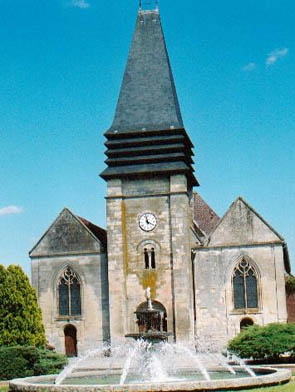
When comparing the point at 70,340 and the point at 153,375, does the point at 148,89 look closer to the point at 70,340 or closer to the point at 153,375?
the point at 70,340

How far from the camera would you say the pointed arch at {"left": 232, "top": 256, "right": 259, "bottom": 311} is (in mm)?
40688

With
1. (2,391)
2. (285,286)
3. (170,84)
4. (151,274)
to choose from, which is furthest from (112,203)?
(2,391)

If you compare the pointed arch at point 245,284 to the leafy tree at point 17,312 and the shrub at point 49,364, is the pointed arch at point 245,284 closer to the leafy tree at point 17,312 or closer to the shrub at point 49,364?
the leafy tree at point 17,312

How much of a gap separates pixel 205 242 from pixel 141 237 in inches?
139

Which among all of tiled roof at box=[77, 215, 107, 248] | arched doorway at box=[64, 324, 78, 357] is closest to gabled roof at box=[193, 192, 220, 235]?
tiled roof at box=[77, 215, 107, 248]

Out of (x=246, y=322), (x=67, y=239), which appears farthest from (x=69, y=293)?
(x=246, y=322)

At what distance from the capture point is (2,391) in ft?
72.7

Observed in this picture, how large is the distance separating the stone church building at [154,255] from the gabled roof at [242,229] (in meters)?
0.05

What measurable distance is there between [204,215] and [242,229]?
9.00 meters

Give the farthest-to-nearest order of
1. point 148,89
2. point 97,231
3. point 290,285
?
point 97,231 → point 290,285 → point 148,89

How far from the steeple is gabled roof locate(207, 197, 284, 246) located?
10.6 ft

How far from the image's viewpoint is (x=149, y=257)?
40625mm

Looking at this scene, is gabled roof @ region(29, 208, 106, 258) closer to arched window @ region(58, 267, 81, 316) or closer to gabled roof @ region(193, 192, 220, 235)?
arched window @ region(58, 267, 81, 316)

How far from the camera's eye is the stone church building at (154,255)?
40.2 metres
